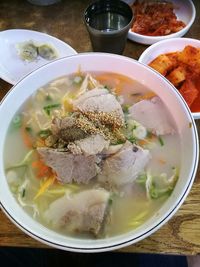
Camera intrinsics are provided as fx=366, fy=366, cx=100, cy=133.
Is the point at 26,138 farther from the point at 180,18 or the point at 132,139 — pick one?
the point at 180,18

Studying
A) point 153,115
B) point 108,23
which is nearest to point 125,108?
point 153,115

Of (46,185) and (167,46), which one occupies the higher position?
(167,46)

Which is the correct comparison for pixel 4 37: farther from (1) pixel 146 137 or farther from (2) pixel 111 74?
(1) pixel 146 137

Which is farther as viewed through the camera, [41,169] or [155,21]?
[155,21]

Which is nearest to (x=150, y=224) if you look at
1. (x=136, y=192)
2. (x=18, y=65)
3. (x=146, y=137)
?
(x=136, y=192)

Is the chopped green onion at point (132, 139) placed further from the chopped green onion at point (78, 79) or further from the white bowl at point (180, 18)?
the white bowl at point (180, 18)

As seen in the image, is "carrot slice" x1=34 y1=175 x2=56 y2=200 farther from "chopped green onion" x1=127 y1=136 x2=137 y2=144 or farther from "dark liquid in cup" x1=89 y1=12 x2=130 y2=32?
"dark liquid in cup" x1=89 y1=12 x2=130 y2=32
